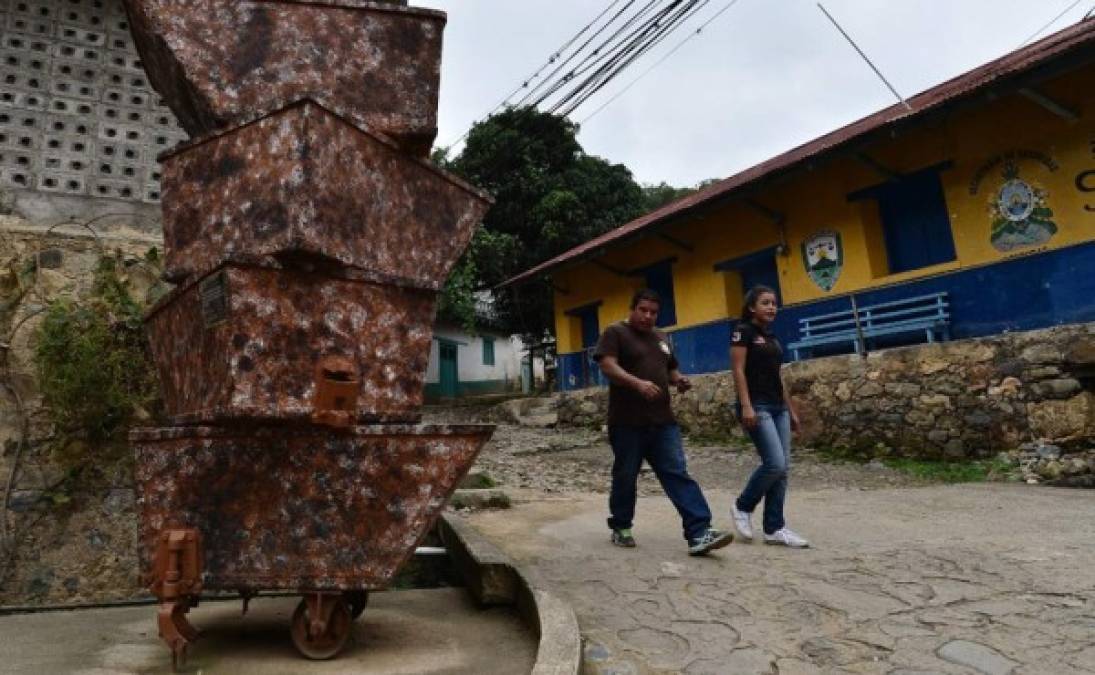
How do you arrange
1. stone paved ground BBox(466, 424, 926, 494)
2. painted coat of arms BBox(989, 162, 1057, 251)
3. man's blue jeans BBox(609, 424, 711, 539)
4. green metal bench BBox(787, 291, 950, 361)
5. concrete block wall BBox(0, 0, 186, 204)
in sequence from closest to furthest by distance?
man's blue jeans BBox(609, 424, 711, 539) → concrete block wall BBox(0, 0, 186, 204) → stone paved ground BBox(466, 424, 926, 494) → painted coat of arms BBox(989, 162, 1057, 251) → green metal bench BBox(787, 291, 950, 361)

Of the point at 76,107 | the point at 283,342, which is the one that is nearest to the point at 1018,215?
the point at 283,342

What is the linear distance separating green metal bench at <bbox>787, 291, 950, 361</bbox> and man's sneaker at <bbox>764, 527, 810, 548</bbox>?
598cm

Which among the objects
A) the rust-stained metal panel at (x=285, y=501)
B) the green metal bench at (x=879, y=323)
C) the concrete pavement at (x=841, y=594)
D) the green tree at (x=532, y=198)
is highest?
the green tree at (x=532, y=198)

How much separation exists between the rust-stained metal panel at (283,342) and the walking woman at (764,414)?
6.96 feet

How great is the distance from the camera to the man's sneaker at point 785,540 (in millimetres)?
3840

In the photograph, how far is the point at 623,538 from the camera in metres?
3.94

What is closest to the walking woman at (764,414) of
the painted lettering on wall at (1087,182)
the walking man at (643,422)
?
the walking man at (643,422)

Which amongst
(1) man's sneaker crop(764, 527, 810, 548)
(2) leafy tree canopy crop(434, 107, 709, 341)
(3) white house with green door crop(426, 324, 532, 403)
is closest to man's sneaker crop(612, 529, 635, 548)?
(1) man's sneaker crop(764, 527, 810, 548)

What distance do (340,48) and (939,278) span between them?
8621 millimetres

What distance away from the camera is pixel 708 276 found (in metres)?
12.6

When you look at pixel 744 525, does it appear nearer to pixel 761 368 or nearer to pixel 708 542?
pixel 708 542

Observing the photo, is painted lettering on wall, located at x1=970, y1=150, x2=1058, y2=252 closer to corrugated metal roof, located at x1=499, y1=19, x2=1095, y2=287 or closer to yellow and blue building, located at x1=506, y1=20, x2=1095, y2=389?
yellow and blue building, located at x1=506, y1=20, x2=1095, y2=389

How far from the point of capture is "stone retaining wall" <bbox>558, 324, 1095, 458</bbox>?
7066 millimetres

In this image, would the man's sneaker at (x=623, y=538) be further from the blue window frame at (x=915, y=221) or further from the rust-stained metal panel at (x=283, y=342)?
the blue window frame at (x=915, y=221)
